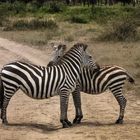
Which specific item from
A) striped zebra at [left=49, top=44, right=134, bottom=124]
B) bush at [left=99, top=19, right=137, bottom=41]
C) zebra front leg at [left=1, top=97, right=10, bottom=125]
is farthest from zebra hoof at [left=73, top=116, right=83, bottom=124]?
bush at [left=99, top=19, right=137, bottom=41]

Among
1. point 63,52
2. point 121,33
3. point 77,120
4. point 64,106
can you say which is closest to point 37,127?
point 64,106

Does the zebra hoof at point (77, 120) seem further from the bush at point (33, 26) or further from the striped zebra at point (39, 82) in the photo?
the bush at point (33, 26)

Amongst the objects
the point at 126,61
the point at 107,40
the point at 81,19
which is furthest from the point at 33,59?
the point at 81,19

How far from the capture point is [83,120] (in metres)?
10.7

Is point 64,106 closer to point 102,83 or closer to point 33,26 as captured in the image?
point 102,83

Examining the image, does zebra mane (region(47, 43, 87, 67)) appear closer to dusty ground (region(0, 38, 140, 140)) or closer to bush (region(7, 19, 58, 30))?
dusty ground (region(0, 38, 140, 140))

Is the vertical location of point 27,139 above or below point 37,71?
below

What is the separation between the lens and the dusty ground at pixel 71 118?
30.2 ft

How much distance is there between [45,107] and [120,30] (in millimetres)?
15594

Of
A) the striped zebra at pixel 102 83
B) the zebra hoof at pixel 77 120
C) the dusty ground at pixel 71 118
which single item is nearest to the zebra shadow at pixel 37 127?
the dusty ground at pixel 71 118

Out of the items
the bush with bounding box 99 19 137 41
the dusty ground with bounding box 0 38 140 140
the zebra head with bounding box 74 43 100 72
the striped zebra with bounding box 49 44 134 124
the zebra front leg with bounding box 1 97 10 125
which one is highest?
the zebra head with bounding box 74 43 100 72

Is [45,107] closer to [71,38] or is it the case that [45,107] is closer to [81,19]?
[71,38]

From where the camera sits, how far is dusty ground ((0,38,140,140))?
30.2 ft

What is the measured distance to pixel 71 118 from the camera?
35.5ft
